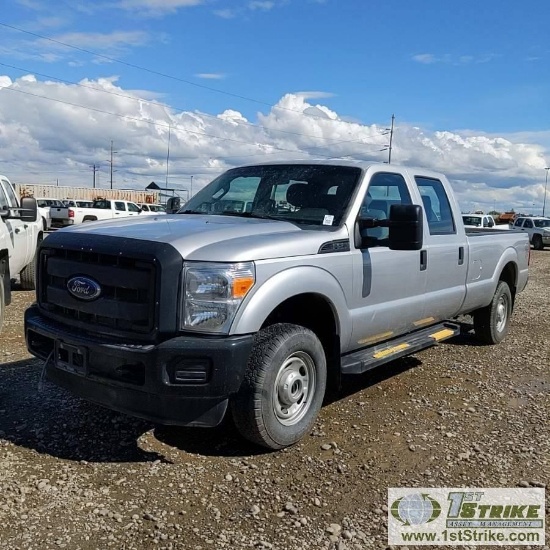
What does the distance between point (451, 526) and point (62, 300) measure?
278 centimetres

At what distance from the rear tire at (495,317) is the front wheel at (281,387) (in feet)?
12.1

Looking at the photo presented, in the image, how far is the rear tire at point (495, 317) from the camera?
7.20m

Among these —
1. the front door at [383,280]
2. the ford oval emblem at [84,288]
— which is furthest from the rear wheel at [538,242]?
the ford oval emblem at [84,288]

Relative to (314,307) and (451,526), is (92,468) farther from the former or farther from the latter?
(451,526)

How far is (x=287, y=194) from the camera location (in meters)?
4.94

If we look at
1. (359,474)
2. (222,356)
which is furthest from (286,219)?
(359,474)

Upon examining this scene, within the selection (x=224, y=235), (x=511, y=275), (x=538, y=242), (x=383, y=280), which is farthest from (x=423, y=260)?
(x=538, y=242)

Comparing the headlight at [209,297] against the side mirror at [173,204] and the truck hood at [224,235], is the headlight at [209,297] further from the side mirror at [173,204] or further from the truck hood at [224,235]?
the side mirror at [173,204]

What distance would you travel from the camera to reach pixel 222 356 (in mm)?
3459

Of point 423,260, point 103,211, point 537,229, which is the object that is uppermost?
point 423,260

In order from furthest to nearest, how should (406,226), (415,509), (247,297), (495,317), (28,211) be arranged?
(28,211) < (495,317) < (406,226) < (247,297) < (415,509)

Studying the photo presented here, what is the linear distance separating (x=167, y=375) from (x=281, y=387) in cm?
85

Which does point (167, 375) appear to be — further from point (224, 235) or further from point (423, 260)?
point (423, 260)

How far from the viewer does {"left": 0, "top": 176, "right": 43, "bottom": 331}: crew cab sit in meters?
7.38
